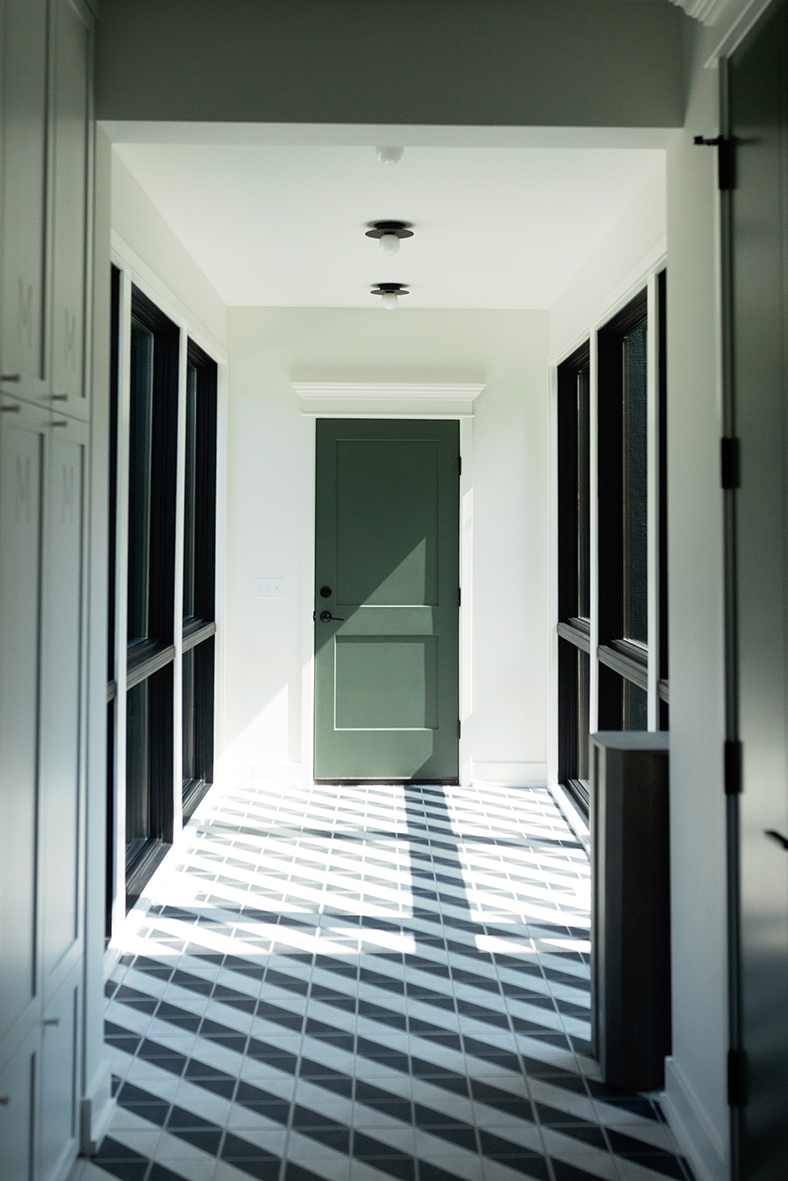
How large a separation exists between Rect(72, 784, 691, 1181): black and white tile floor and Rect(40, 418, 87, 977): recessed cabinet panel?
663 millimetres

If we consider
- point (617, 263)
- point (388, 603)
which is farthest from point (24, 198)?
point (388, 603)

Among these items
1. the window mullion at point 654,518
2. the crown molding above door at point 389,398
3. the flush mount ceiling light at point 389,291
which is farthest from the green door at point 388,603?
the window mullion at point 654,518

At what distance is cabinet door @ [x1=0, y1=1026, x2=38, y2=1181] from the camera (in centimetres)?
188

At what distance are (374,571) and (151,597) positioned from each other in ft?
5.86

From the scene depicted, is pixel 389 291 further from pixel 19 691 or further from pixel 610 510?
pixel 19 691

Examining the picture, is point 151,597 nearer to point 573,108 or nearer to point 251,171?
point 251,171

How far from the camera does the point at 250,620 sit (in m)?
5.80

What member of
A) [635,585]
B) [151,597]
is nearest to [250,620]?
[151,597]

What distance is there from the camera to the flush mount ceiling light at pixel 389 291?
5.17 m

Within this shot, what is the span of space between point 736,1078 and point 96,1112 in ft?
5.03

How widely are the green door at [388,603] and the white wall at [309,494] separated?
14 centimetres

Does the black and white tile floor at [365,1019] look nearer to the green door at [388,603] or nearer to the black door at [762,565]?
the black door at [762,565]

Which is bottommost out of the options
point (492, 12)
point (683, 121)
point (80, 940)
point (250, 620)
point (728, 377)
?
point (80, 940)

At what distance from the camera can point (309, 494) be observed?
5797 mm
